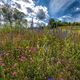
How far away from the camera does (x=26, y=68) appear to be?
22.1ft

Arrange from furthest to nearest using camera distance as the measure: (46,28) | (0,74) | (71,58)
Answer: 1. (46,28)
2. (71,58)
3. (0,74)

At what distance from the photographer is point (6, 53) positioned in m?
7.71

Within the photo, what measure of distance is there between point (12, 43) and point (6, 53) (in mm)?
989

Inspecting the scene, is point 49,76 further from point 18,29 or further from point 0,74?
point 18,29

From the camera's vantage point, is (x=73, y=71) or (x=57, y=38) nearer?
(x=73, y=71)

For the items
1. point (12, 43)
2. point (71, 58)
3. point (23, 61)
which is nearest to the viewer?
point (23, 61)

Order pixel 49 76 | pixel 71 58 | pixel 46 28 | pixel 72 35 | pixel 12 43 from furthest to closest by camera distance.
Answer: pixel 46 28 < pixel 72 35 < pixel 12 43 < pixel 71 58 < pixel 49 76

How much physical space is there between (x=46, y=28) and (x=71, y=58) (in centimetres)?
378

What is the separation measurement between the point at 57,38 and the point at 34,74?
4118 mm

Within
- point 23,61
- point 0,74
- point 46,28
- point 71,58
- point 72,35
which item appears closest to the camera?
point 0,74

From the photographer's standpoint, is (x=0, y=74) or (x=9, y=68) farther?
(x=9, y=68)

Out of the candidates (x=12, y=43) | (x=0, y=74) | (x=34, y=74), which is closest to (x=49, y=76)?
(x=34, y=74)

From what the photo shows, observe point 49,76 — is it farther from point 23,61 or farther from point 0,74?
point 0,74

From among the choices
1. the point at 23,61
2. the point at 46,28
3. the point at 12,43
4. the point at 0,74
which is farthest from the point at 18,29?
the point at 0,74
